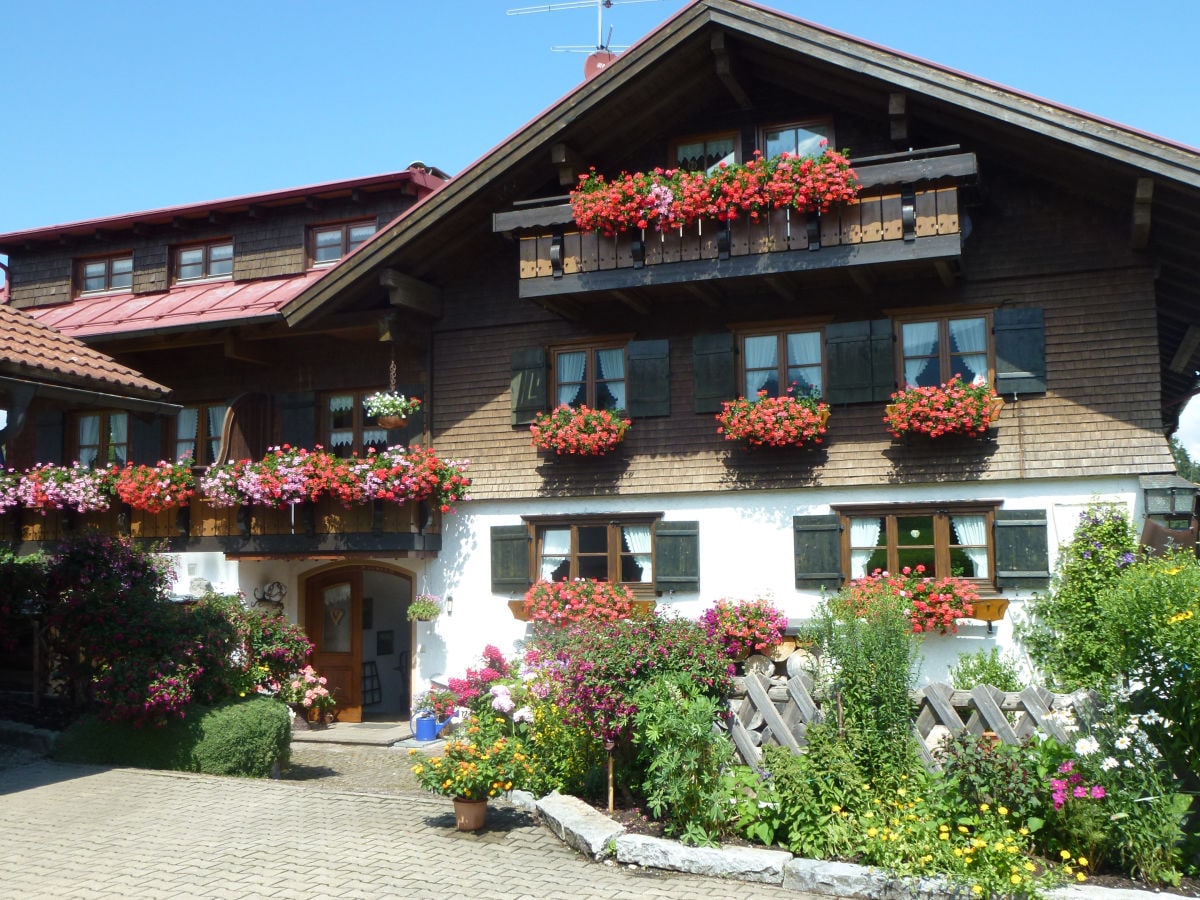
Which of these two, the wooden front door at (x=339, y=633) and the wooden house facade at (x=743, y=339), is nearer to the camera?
the wooden house facade at (x=743, y=339)

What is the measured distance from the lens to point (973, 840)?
7016 millimetres

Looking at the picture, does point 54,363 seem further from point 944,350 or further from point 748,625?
point 944,350

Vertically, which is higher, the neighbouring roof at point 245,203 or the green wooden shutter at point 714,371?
the neighbouring roof at point 245,203

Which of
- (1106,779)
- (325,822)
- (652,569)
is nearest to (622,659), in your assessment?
(325,822)

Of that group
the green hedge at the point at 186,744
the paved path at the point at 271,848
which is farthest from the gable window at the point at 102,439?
the paved path at the point at 271,848

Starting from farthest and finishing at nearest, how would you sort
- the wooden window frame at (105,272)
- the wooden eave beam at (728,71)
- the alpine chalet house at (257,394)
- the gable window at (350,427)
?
the wooden window frame at (105,272)
the gable window at (350,427)
the alpine chalet house at (257,394)
the wooden eave beam at (728,71)

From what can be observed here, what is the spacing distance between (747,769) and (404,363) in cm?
964

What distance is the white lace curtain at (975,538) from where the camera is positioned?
13352 millimetres

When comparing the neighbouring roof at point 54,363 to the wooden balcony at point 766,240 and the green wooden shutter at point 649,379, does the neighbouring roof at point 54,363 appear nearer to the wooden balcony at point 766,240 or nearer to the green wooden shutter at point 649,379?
the wooden balcony at point 766,240

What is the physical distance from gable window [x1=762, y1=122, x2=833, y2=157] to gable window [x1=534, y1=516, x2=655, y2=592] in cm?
520

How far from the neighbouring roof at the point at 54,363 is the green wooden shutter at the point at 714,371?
6.57 meters

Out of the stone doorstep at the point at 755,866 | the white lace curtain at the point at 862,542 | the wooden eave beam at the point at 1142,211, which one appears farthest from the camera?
the white lace curtain at the point at 862,542

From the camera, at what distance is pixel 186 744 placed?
1153 centimetres

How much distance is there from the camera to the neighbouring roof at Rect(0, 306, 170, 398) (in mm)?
10273
